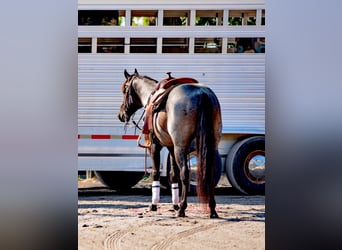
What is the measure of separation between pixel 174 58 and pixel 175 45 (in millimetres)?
77

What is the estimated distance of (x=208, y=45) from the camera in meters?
3.41

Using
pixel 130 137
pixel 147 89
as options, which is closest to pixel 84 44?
pixel 147 89

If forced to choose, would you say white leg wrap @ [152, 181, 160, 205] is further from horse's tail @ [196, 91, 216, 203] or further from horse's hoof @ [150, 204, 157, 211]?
horse's tail @ [196, 91, 216, 203]

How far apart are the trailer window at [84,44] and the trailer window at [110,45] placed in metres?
0.06

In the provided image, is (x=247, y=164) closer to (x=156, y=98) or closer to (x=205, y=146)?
(x=205, y=146)

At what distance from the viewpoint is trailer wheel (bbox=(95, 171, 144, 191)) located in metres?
3.49

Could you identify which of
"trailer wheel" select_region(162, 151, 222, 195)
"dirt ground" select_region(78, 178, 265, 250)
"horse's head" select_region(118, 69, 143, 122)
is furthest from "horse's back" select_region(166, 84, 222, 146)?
"dirt ground" select_region(78, 178, 265, 250)

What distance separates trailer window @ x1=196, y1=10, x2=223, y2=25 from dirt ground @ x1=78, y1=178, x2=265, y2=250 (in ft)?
3.02
